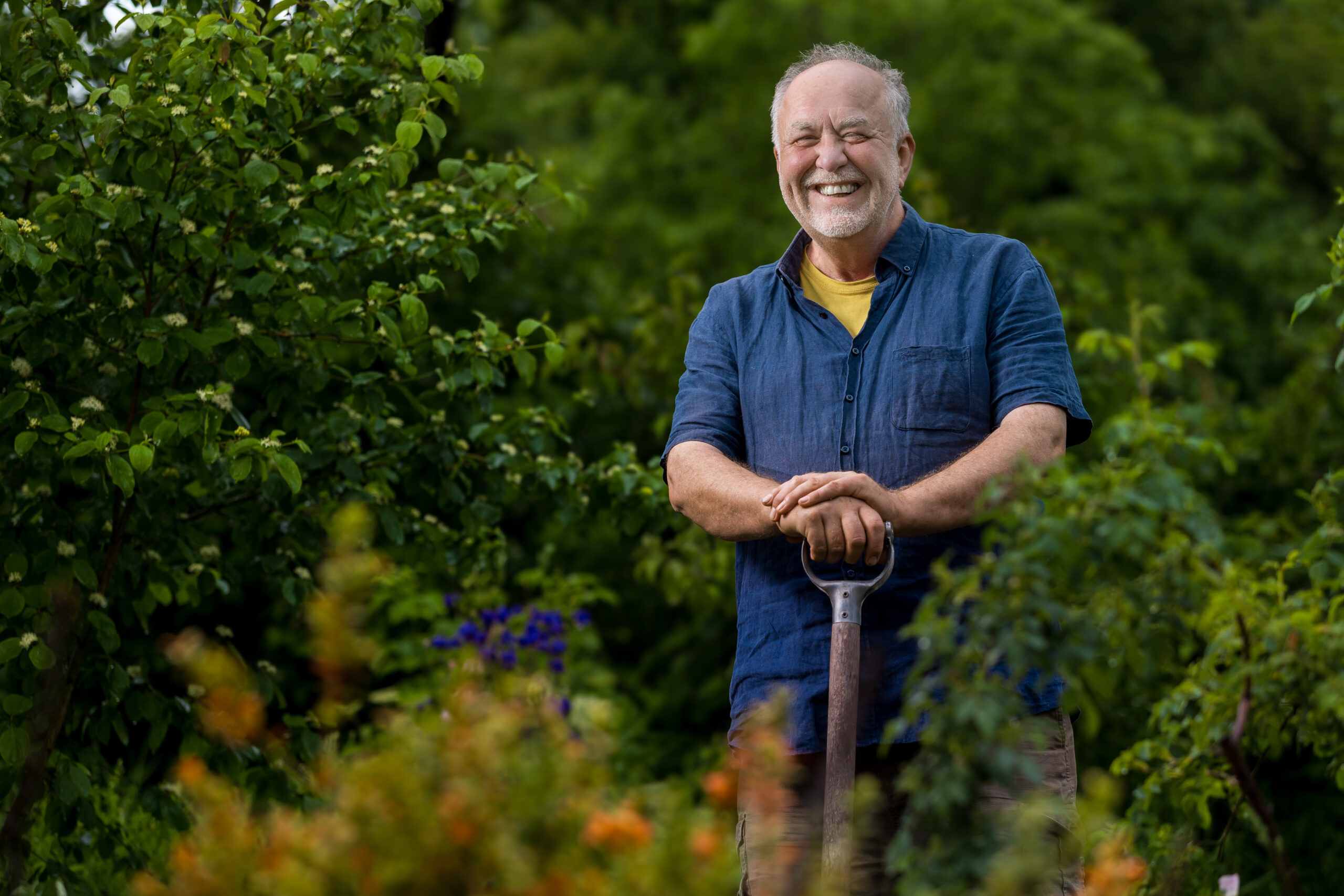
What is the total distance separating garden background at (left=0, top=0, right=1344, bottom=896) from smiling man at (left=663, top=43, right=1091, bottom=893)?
9.0 inches

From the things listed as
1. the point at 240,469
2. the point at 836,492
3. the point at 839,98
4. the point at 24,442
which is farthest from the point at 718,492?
the point at 24,442

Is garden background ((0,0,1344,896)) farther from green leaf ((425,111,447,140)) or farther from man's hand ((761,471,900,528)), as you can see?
man's hand ((761,471,900,528))

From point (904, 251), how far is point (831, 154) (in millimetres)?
243

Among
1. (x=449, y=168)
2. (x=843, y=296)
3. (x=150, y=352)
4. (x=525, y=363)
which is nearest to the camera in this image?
(x=843, y=296)

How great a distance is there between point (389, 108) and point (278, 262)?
0.47m

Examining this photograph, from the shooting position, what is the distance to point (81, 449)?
286cm

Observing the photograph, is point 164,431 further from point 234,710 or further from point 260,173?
point 234,710

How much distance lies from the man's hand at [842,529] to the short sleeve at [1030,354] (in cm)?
41

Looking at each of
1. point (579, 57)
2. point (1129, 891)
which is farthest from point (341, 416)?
point (579, 57)

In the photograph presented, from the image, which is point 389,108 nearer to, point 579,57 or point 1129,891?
point 1129,891

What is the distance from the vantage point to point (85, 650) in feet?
11.0

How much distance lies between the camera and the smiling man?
2.60 meters

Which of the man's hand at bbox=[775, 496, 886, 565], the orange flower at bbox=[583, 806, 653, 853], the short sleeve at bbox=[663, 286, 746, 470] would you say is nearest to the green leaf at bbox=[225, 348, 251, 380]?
the short sleeve at bbox=[663, 286, 746, 470]

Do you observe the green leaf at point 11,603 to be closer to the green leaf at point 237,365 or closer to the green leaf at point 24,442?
the green leaf at point 24,442
